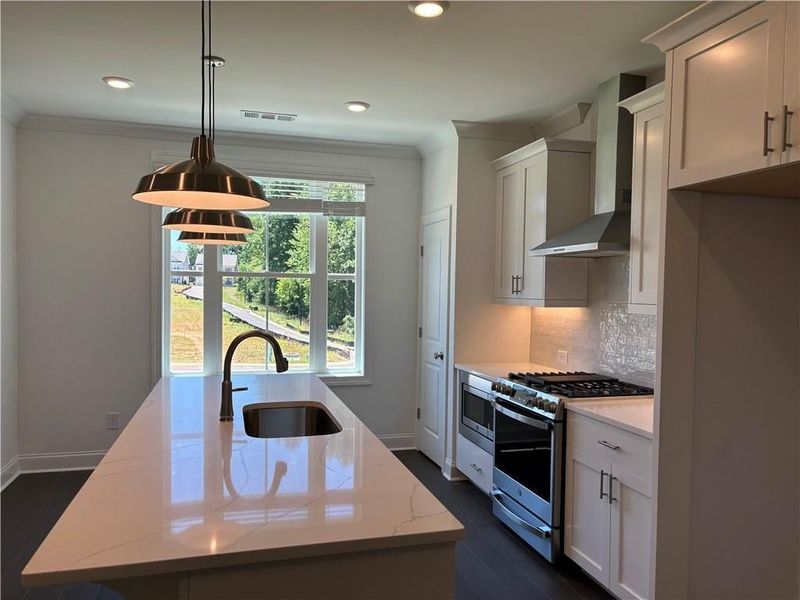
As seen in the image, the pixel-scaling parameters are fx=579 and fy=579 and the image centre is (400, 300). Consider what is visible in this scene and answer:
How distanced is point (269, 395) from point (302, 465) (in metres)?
1.20

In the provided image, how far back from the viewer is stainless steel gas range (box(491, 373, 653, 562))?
9.87 feet

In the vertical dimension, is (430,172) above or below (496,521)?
above

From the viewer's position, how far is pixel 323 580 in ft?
4.44

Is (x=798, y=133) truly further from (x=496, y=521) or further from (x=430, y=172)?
(x=430, y=172)

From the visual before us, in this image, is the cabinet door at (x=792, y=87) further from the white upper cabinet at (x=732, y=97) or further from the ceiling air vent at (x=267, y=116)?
the ceiling air vent at (x=267, y=116)

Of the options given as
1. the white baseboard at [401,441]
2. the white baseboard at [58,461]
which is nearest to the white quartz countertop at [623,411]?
the white baseboard at [401,441]

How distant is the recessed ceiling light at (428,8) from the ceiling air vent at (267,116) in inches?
73.7

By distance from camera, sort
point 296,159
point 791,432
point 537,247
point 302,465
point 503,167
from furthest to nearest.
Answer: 1. point 296,159
2. point 503,167
3. point 537,247
4. point 791,432
5. point 302,465

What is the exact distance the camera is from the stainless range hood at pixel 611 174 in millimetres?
3129

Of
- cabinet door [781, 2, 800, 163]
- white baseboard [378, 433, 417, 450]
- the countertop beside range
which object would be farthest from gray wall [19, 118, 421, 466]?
cabinet door [781, 2, 800, 163]

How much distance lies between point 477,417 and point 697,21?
2.68 meters

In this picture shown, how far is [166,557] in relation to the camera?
1228 mm

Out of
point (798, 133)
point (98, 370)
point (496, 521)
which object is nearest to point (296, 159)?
point (98, 370)

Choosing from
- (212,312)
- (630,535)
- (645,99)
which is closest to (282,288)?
(212,312)
